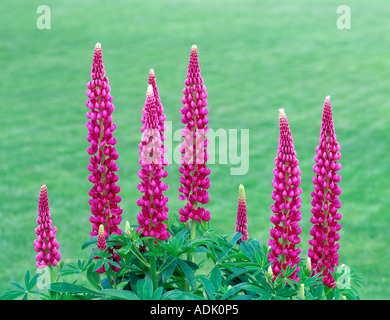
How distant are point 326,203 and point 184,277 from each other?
29.8 inches

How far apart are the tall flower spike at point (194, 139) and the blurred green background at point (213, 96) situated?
15.7 feet

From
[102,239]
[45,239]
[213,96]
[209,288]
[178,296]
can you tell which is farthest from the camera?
[213,96]

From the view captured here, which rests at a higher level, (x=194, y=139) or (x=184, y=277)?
(x=194, y=139)

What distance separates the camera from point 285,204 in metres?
2.72

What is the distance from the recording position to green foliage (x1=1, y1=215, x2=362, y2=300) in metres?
2.68

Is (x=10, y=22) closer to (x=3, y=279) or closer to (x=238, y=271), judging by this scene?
(x=3, y=279)

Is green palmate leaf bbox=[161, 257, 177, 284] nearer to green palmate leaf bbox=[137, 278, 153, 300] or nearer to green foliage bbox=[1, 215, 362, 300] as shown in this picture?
green foliage bbox=[1, 215, 362, 300]

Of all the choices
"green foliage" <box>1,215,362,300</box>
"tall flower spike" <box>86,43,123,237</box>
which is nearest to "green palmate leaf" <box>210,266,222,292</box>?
"green foliage" <box>1,215,362,300</box>

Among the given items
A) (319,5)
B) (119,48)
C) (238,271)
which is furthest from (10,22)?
(238,271)

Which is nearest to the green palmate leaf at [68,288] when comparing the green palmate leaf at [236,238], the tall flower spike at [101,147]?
the tall flower spike at [101,147]

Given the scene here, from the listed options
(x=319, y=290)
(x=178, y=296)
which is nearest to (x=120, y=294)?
(x=178, y=296)

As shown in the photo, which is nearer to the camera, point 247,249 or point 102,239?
point 102,239

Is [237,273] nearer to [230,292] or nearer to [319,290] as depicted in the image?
[230,292]
